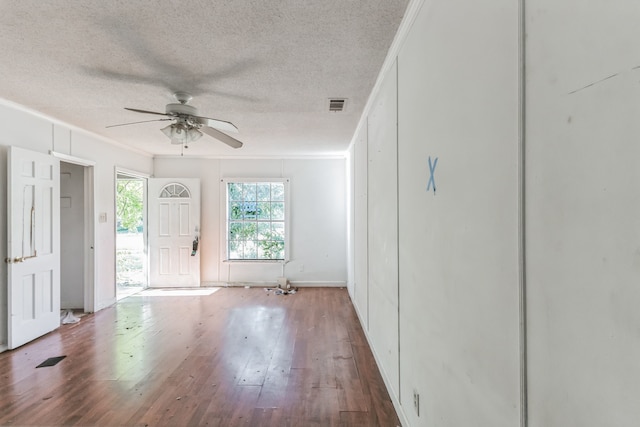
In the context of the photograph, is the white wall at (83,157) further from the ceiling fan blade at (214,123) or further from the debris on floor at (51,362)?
the ceiling fan blade at (214,123)

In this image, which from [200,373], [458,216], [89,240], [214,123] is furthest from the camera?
[89,240]

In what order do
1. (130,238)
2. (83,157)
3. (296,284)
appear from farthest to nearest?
1. (130,238)
2. (296,284)
3. (83,157)

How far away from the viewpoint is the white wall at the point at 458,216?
2.77ft

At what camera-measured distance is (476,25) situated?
100 centimetres

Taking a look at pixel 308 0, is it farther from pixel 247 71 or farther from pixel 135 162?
pixel 135 162

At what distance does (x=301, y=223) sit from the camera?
19.0ft

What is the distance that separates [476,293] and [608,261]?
0.50 meters

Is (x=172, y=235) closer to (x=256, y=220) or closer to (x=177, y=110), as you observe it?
(x=256, y=220)

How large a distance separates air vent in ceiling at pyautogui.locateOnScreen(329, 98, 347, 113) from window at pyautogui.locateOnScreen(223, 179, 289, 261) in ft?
9.07

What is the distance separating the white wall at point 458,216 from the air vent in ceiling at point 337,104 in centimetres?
99

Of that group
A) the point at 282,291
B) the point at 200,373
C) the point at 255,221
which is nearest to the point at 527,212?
the point at 200,373

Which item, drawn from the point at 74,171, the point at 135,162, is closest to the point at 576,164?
the point at 74,171

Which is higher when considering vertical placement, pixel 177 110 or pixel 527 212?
pixel 177 110

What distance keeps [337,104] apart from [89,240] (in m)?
3.89
